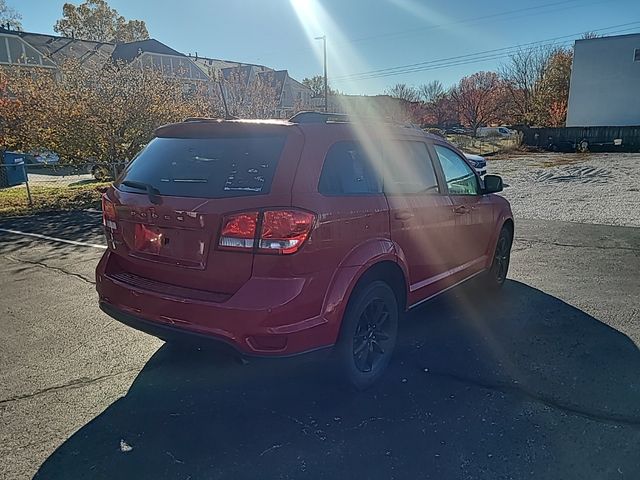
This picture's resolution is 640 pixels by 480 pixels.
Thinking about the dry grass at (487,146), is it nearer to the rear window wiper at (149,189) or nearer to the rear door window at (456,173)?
the rear door window at (456,173)

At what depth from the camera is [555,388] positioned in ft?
10.2

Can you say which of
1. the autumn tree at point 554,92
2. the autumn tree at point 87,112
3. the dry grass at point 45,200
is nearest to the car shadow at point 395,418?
the dry grass at point 45,200

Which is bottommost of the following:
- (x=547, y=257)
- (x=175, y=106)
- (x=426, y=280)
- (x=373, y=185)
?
(x=547, y=257)

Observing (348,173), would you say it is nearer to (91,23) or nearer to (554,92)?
(554,92)

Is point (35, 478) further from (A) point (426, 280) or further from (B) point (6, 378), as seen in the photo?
(A) point (426, 280)

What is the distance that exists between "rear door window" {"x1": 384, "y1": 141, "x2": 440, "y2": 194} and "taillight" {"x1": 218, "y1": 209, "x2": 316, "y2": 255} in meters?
0.95

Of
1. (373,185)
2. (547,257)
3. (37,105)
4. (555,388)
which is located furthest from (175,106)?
(555,388)

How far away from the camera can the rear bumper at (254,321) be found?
8.12 feet

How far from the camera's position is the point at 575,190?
14.1 metres

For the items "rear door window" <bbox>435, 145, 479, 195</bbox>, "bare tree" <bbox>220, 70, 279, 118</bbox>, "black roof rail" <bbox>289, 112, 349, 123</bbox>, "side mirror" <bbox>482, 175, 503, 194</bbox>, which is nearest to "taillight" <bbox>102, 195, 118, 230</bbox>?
"black roof rail" <bbox>289, 112, 349, 123</bbox>

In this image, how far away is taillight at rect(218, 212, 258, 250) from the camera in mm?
2496

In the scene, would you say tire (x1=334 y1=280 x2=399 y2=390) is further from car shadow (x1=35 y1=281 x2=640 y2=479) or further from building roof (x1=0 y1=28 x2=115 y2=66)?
building roof (x1=0 y1=28 x2=115 y2=66)

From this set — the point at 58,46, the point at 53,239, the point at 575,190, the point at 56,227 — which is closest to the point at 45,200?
the point at 56,227

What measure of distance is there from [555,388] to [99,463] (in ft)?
9.42
